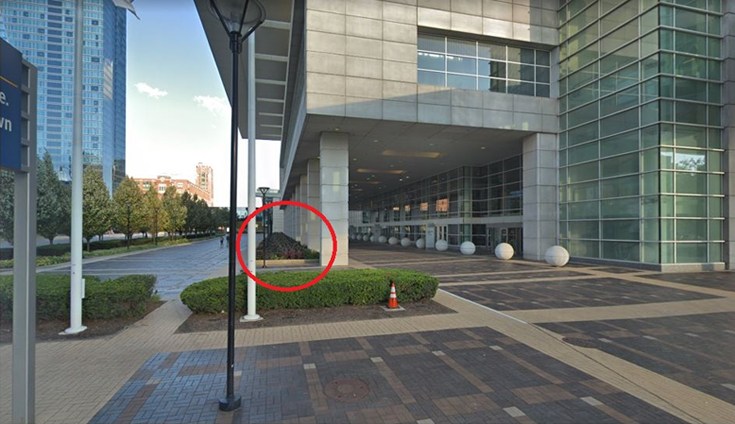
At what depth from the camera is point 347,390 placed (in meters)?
4.64

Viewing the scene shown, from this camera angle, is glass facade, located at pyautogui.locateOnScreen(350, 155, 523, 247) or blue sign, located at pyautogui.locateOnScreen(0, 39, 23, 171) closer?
blue sign, located at pyautogui.locateOnScreen(0, 39, 23, 171)

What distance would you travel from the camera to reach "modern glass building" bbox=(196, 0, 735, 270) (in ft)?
55.6

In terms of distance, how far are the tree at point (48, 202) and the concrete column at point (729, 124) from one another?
39398mm

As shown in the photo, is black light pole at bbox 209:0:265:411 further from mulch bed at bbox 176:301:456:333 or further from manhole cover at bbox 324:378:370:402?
mulch bed at bbox 176:301:456:333

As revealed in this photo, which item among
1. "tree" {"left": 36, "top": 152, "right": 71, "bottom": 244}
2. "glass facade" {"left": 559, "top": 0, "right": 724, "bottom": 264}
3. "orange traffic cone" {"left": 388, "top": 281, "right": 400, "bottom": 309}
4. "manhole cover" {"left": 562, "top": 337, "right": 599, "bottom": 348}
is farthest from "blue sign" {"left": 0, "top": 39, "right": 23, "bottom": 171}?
"tree" {"left": 36, "top": 152, "right": 71, "bottom": 244}

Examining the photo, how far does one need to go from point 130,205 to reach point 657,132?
138 feet

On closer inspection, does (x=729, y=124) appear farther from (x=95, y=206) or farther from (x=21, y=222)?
(x=95, y=206)

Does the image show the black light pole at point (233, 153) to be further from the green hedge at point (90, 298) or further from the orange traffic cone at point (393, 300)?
the green hedge at point (90, 298)

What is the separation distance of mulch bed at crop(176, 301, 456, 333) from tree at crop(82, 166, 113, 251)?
25.3 m

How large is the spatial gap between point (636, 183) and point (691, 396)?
16.3 meters

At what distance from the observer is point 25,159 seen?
3604 mm

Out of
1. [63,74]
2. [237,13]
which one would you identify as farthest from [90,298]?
[63,74]

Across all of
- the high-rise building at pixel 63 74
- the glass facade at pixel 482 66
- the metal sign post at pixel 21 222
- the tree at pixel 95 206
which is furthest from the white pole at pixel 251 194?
the high-rise building at pixel 63 74

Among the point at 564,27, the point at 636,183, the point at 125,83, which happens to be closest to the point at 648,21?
the point at 564,27
